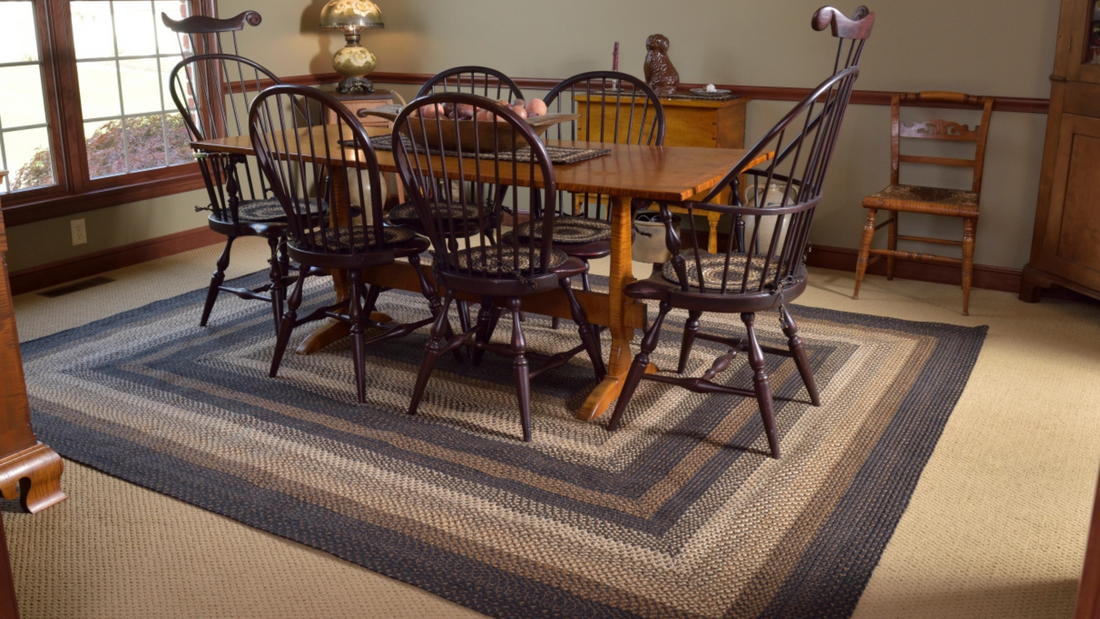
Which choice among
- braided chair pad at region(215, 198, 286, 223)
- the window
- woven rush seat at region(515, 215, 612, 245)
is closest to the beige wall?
the window

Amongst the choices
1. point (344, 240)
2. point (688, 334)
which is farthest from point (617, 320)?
point (344, 240)

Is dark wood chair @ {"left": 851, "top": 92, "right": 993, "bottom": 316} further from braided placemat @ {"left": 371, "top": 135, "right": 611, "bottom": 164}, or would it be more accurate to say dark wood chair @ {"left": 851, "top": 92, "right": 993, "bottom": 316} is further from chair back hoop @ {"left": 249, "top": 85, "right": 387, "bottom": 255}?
chair back hoop @ {"left": 249, "top": 85, "right": 387, "bottom": 255}

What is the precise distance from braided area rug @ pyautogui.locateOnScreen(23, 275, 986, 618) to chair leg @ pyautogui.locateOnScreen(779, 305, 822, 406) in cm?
6

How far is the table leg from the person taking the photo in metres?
2.59

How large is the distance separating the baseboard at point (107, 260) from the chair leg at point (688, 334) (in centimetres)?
281

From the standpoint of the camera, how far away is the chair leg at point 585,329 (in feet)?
9.10

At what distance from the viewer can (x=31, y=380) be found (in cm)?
303

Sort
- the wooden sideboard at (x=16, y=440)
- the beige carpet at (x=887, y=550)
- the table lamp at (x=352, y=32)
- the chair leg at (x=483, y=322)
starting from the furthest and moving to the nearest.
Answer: the table lamp at (x=352, y=32) → the chair leg at (x=483, y=322) → the wooden sideboard at (x=16, y=440) → the beige carpet at (x=887, y=550)

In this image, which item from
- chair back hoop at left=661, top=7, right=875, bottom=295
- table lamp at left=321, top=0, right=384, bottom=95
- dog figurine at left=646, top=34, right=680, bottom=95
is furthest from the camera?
table lamp at left=321, top=0, right=384, bottom=95

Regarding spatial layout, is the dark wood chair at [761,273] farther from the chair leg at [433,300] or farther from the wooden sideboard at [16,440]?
the wooden sideboard at [16,440]

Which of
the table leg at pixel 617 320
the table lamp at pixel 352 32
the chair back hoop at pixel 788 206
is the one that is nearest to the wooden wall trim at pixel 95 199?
the table lamp at pixel 352 32

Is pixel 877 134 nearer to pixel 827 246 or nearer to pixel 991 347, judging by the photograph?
pixel 827 246

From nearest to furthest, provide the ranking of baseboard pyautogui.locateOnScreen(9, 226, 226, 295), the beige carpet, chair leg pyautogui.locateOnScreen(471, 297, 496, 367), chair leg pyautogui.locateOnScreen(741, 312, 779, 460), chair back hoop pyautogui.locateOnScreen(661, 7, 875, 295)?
the beige carpet < chair back hoop pyautogui.locateOnScreen(661, 7, 875, 295) < chair leg pyautogui.locateOnScreen(741, 312, 779, 460) < chair leg pyautogui.locateOnScreen(471, 297, 496, 367) < baseboard pyautogui.locateOnScreen(9, 226, 226, 295)

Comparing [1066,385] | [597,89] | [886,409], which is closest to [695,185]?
[886,409]
